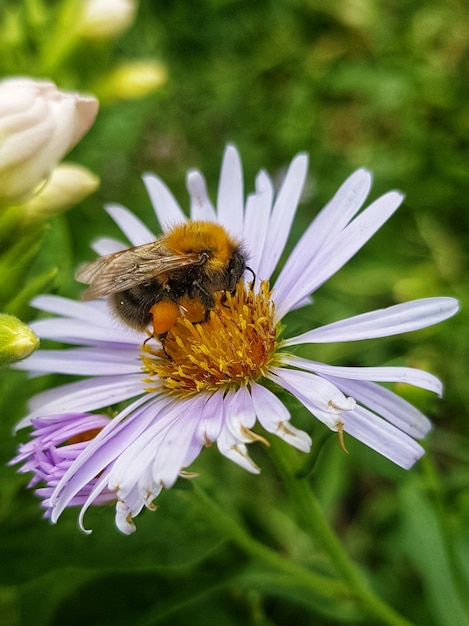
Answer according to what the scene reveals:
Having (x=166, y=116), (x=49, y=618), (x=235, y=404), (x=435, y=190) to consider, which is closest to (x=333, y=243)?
(x=235, y=404)

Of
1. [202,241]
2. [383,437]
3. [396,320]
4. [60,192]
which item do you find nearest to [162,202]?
[60,192]

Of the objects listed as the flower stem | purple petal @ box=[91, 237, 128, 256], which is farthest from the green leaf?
purple petal @ box=[91, 237, 128, 256]

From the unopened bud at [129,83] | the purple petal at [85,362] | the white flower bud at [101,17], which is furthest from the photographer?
the unopened bud at [129,83]

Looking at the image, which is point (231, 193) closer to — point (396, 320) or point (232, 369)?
point (232, 369)

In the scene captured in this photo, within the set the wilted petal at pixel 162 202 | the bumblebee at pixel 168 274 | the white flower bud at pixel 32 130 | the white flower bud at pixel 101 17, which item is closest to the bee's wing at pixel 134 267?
the bumblebee at pixel 168 274

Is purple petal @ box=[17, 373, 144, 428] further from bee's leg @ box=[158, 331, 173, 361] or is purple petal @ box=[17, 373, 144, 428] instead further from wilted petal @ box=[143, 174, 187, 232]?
wilted petal @ box=[143, 174, 187, 232]

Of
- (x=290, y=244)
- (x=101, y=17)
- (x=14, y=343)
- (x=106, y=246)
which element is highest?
(x=101, y=17)

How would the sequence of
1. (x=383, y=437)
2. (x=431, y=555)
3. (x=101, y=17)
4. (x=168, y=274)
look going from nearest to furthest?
(x=383, y=437) → (x=168, y=274) → (x=431, y=555) → (x=101, y=17)

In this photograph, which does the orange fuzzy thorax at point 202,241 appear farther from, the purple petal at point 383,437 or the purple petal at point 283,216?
the purple petal at point 383,437
